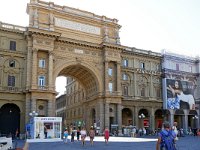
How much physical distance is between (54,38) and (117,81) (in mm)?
13899

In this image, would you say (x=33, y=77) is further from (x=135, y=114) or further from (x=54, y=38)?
(x=135, y=114)

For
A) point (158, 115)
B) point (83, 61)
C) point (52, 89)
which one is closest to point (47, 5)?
point (83, 61)

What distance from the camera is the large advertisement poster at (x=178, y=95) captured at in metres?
58.5

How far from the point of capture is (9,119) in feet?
142

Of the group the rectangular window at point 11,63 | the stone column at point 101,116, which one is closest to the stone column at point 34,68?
the rectangular window at point 11,63

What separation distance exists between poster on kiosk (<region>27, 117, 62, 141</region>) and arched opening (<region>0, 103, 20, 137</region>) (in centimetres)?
1038

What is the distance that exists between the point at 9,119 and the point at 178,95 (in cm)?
3407

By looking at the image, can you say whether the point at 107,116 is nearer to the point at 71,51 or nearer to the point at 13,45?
the point at 71,51

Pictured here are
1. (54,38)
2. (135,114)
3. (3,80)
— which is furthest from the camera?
(135,114)

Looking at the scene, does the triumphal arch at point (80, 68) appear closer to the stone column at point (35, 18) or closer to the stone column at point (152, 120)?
the stone column at point (35, 18)

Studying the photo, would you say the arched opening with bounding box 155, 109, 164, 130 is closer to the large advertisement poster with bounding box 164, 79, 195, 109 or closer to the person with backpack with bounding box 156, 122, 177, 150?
the large advertisement poster with bounding box 164, 79, 195, 109

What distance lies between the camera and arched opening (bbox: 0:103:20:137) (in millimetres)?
42509

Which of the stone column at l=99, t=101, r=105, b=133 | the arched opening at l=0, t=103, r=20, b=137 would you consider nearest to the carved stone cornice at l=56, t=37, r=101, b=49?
the stone column at l=99, t=101, r=105, b=133

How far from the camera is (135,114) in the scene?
183 ft
